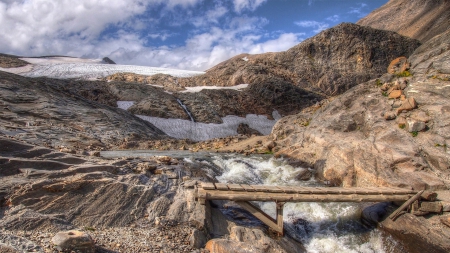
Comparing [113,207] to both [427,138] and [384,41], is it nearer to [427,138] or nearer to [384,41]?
[427,138]

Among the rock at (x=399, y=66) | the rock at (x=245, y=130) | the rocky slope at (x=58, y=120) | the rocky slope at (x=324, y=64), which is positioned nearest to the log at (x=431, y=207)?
the rock at (x=399, y=66)

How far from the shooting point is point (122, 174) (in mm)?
9188

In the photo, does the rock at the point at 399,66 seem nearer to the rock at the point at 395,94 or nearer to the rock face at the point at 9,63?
the rock at the point at 395,94

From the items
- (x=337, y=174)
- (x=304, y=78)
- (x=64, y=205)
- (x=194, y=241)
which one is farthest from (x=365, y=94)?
(x=304, y=78)

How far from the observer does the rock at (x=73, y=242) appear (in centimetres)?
564

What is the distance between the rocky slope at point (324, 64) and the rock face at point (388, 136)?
3418cm

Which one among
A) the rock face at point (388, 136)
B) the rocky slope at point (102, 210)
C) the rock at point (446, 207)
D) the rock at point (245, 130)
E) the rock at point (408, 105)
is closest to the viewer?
the rocky slope at point (102, 210)

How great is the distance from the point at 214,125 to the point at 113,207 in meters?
26.8

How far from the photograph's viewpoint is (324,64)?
192 ft

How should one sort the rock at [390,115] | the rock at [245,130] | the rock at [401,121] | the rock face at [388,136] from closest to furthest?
the rock face at [388,136] → the rock at [401,121] → the rock at [390,115] → the rock at [245,130]

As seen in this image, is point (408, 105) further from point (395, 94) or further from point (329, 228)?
point (329, 228)

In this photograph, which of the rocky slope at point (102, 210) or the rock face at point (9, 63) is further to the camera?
the rock face at point (9, 63)

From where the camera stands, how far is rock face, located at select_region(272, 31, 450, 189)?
1034 centimetres

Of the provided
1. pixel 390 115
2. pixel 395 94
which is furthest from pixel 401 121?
pixel 395 94
